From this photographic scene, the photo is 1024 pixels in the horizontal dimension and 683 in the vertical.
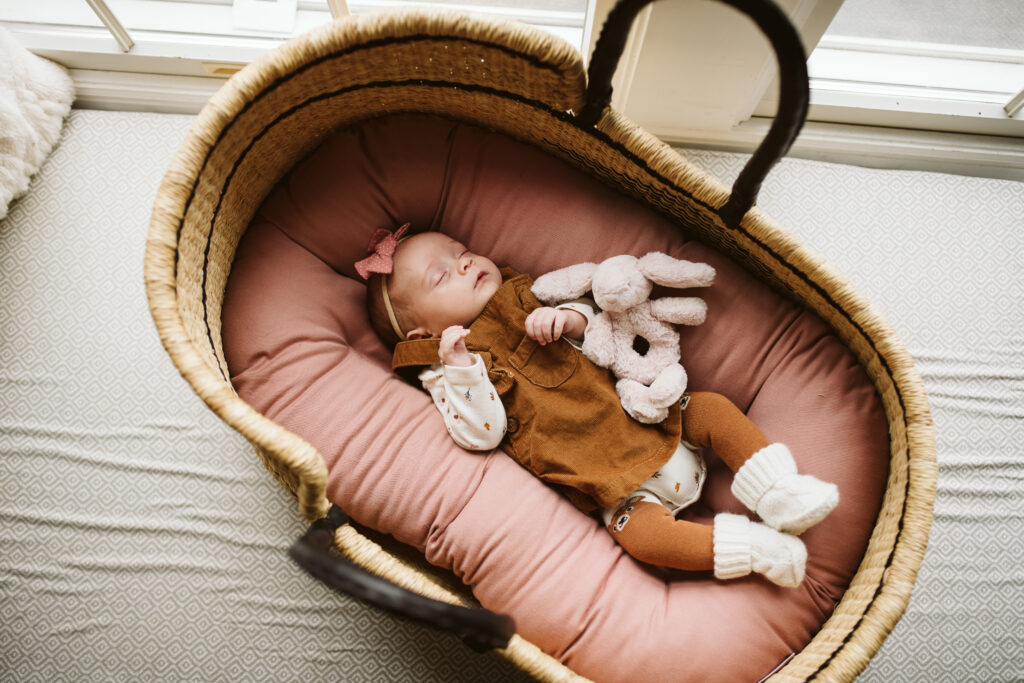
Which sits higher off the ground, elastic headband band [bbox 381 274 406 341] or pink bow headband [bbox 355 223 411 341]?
pink bow headband [bbox 355 223 411 341]

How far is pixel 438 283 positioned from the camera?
37.9 inches

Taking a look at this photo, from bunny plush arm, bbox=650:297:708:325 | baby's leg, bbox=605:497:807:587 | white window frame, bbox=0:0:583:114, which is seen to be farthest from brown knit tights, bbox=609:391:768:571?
white window frame, bbox=0:0:583:114

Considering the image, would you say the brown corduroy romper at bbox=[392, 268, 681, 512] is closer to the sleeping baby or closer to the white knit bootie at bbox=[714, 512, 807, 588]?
the sleeping baby

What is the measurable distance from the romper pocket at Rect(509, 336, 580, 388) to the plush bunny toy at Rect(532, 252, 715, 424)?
0.03 m

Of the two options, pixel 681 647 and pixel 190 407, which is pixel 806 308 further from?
pixel 190 407

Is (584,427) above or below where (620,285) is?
below

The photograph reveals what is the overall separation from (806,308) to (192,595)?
3.56 feet

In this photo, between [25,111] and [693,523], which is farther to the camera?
[25,111]

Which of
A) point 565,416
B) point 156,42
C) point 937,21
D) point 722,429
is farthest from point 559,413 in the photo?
point 937,21

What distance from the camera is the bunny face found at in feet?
2.89

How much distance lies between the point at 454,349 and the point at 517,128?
0.39 m

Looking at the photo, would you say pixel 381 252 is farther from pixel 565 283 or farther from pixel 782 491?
pixel 782 491

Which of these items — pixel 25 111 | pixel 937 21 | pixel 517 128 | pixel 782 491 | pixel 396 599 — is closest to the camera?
pixel 396 599

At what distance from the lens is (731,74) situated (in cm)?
103
